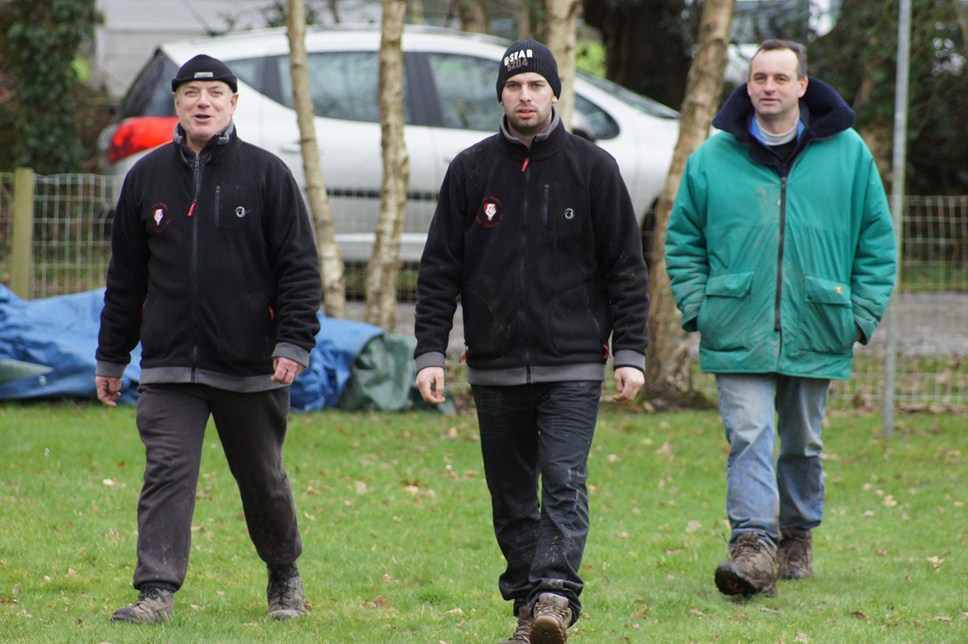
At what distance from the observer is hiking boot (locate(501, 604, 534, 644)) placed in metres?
4.59

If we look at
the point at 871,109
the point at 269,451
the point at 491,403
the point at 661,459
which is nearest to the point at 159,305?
the point at 269,451

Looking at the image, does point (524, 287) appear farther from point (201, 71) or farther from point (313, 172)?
point (313, 172)

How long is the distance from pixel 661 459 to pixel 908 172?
35.4 feet

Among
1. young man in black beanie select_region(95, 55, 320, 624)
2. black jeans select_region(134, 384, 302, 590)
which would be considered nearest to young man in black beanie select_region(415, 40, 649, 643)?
young man in black beanie select_region(95, 55, 320, 624)

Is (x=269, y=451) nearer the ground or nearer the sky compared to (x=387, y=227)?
nearer the ground

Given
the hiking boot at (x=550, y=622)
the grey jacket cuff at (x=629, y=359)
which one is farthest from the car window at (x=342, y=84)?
the hiking boot at (x=550, y=622)

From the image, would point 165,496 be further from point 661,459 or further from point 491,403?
point 661,459

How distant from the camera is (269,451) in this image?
4977mm

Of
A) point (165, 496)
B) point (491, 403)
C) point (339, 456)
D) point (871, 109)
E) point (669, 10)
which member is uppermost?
point (669, 10)

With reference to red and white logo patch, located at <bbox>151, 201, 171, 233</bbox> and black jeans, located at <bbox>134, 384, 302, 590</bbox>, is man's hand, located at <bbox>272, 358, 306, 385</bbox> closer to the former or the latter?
black jeans, located at <bbox>134, 384, 302, 590</bbox>

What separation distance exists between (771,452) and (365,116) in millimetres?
6430

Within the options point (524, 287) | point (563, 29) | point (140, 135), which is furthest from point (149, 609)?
point (140, 135)

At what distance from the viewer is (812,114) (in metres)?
5.68

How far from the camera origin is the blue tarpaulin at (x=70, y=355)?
29.9 ft
